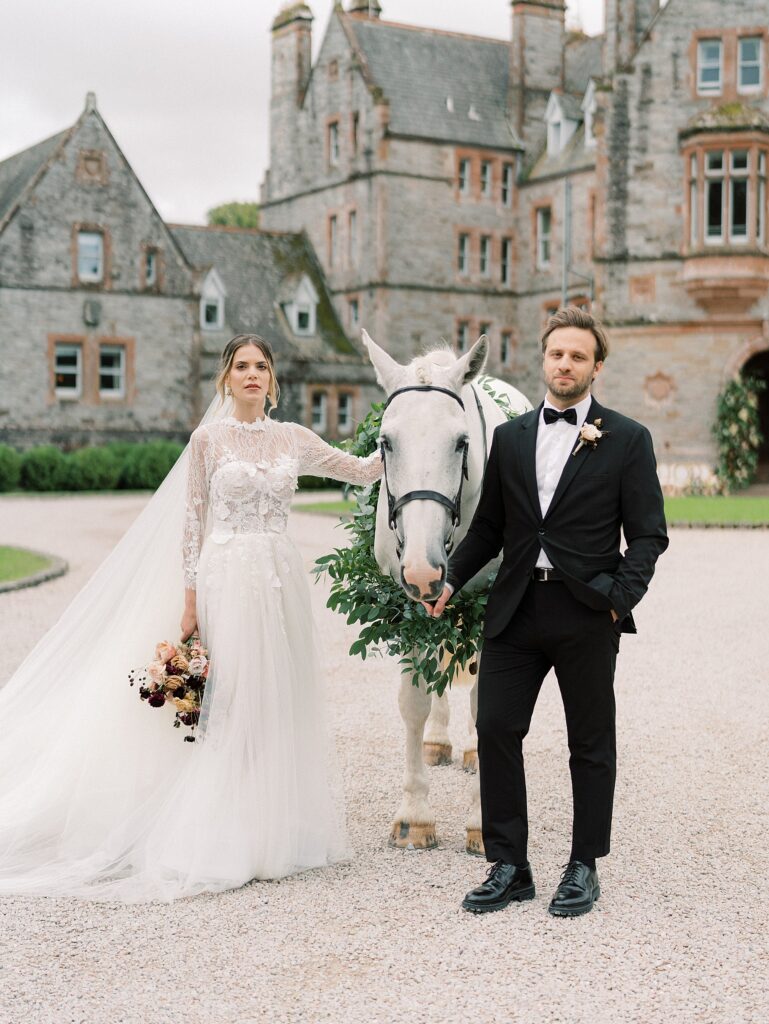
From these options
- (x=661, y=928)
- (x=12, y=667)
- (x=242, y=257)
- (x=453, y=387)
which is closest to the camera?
(x=661, y=928)

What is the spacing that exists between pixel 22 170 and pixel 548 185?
1774cm

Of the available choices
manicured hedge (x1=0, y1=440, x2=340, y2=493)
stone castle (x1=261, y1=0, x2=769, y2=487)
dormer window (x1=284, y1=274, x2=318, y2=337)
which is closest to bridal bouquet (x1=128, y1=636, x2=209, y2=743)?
manicured hedge (x1=0, y1=440, x2=340, y2=493)

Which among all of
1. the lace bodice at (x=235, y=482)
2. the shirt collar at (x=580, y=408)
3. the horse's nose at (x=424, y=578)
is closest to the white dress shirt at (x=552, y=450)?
the shirt collar at (x=580, y=408)

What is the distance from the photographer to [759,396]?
3900 centimetres

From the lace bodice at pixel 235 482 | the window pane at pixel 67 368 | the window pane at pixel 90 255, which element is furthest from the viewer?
the window pane at pixel 90 255

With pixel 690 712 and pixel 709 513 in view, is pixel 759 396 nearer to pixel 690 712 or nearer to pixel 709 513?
pixel 709 513

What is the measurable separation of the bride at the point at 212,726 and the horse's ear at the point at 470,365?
0.86m

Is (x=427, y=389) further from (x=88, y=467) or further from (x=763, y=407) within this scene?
(x=763, y=407)

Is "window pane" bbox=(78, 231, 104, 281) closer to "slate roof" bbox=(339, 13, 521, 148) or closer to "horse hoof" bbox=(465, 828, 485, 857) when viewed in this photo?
"slate roof" bbox=(339, 13, 521, 148)

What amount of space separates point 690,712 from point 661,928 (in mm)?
4008

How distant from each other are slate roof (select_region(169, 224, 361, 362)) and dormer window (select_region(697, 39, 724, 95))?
1507cm

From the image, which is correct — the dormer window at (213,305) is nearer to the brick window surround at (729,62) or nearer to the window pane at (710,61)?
the brick window surround at (729,62)

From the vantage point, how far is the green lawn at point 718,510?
23484 mm

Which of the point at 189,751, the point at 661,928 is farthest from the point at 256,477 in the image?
the point at 661,928
